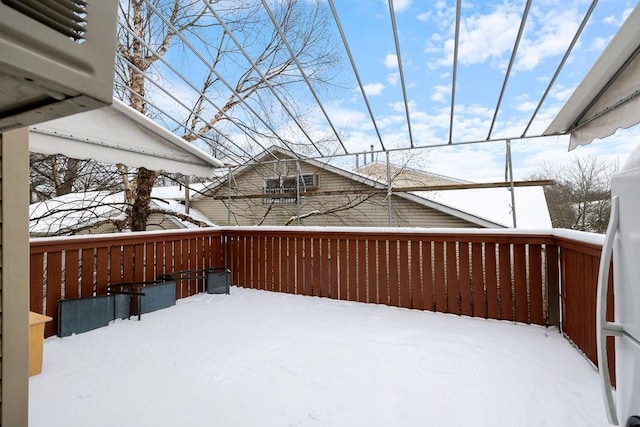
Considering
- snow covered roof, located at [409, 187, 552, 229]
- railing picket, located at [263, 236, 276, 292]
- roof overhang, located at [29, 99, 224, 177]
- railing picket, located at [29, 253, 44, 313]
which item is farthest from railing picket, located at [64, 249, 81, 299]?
snow covered roof, located at [409, 187, 552, 229]

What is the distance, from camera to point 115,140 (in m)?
3.48

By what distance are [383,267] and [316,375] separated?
1929mm

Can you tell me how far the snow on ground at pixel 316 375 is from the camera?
174 centimetres

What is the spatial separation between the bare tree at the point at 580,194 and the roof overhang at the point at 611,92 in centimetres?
720

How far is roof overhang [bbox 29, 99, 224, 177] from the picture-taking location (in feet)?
10.1

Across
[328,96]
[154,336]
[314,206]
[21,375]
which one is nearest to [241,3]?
[328,96]

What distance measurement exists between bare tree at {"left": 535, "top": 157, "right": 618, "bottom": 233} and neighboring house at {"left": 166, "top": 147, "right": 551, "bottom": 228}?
11.8 ft

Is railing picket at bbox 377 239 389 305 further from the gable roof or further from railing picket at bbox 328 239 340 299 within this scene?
the gable roof

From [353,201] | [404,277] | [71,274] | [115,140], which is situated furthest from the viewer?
[353,201]

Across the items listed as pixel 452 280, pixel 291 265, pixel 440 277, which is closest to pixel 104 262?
pixel 291 265

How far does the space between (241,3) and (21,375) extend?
24.0 feet

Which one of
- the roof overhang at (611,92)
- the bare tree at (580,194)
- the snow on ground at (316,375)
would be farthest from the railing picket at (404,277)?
the bare tree at (580,194)

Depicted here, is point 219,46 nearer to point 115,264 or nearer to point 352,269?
point 115,264

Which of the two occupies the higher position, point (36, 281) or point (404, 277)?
point (36, 281)
